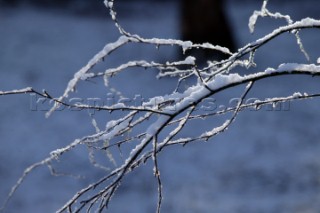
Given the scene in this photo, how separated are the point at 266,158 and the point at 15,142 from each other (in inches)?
141

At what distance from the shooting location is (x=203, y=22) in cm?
1077

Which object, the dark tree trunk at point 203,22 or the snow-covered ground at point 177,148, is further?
the dark tree trunk at point 203,22

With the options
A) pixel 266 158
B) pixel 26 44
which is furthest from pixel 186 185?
pixel 26 44

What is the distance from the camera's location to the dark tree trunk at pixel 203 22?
1076 centimetres

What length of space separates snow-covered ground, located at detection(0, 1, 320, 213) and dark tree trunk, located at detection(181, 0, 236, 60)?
71cm

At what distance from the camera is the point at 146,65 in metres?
1.80

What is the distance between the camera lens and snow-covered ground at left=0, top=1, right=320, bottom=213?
A: 595 cm

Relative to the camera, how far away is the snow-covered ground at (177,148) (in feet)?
19.5

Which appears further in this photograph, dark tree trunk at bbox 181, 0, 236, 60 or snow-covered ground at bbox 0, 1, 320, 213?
dark tree trunk at bbox 181, 0, 236, 60

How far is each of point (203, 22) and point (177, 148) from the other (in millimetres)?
4058

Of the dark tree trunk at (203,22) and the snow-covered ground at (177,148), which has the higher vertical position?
the dark tree trunk at (203,22)

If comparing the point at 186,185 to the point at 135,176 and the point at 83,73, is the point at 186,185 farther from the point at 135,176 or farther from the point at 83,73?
the point at 83,73

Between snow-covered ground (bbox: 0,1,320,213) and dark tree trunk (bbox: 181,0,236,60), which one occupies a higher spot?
dark tree trunk (bbox: 181,0,236,60)

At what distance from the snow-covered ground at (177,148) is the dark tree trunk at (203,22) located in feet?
2.31
